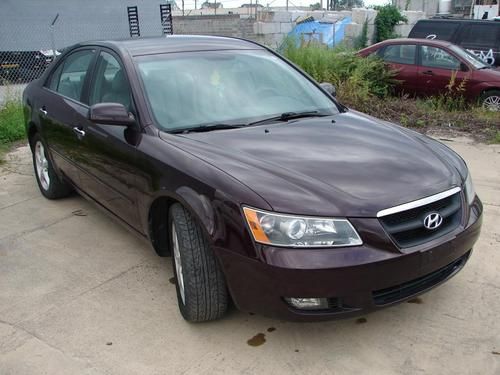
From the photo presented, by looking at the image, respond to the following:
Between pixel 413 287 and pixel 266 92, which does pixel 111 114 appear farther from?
pixel 413 287

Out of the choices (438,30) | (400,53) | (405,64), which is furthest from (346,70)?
(438,30)

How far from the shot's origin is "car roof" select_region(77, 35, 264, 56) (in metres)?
3.72

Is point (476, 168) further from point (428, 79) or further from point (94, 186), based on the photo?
point (428, 79)

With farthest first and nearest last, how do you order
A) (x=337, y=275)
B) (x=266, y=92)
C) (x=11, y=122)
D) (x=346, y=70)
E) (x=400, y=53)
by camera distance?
(x=400, y=53) < (x=346, y=70) < (x=11, y=122) < (x=266, y=92) < (x=337, y=275)

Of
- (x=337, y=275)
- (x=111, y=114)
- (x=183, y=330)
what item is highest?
(x=111, y=114)

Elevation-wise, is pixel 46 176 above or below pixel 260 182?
below

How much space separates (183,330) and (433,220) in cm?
148

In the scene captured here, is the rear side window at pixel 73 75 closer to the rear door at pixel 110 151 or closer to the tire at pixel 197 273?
the rear door at pixel 110 151

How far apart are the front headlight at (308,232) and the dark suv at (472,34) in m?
11.2

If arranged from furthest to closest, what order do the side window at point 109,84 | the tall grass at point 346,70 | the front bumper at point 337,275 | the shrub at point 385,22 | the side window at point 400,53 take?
the shrub at point 385,22, the side window at point 400,53, the tall grass at point 346,70, the side window at point 109,84, the front bumper at point 337,275

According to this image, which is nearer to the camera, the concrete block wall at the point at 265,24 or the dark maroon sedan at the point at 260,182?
the dark maroon sedan at the point at 260,182

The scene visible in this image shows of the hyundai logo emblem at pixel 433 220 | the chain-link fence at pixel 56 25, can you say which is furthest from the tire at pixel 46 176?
the chain-link fence at pixel 56 25

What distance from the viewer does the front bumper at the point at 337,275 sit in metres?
2.36

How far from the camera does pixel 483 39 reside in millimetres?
12305
